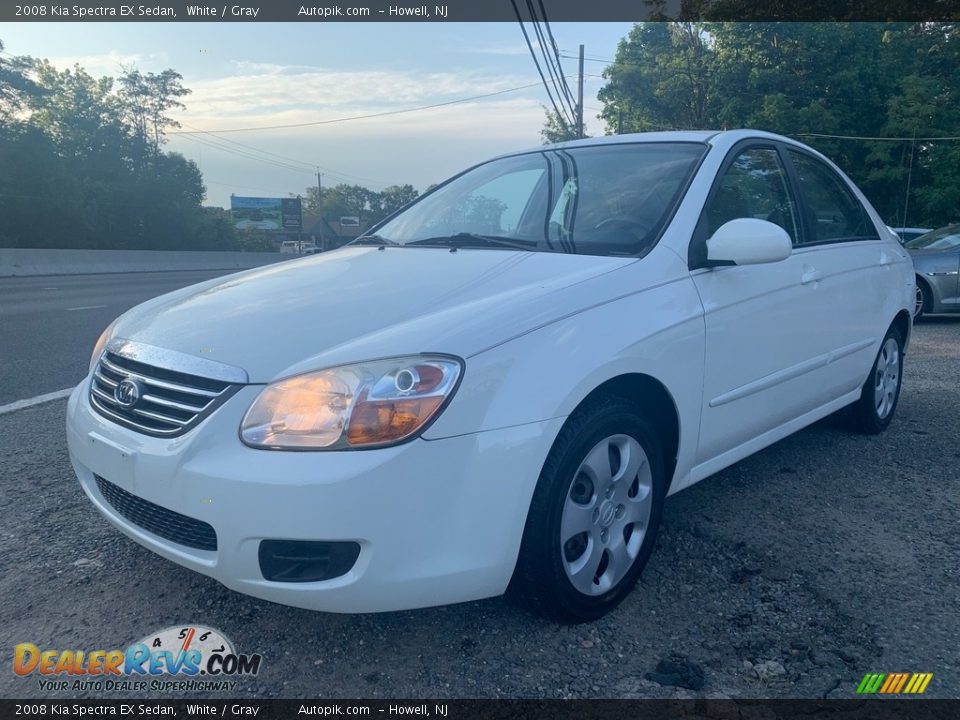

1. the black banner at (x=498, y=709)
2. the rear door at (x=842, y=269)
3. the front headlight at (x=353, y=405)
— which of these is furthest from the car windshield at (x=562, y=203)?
the black banner at (x=498, y=709)

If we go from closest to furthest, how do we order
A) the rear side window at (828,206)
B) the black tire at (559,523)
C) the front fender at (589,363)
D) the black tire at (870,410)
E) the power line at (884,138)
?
the front fender at (589,363) < the black tire at (559,523) < the rear side window at (828,206) < the black tire at (870,410) < the power line at (884,138)

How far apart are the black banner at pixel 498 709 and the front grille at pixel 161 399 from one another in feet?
2.44

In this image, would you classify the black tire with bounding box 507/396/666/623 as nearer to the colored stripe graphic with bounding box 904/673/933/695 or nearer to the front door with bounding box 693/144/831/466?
the front door with bounding box 693/144/831/466

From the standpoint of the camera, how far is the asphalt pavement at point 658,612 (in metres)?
2.13

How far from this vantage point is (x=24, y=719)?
1.98 meters


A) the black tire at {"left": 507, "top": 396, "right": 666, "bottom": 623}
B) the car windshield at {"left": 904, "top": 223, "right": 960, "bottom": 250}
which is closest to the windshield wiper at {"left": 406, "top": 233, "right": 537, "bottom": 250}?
the black tire at {"left": 507, "top": 396, "right": 666, "bottom": 623}

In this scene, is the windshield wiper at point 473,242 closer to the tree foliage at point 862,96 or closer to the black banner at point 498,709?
the black banner at point 498,709

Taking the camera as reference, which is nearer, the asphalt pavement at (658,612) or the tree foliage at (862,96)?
the asphalt pavement at (658,612)

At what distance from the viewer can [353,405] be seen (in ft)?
6.57

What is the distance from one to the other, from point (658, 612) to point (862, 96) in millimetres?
29059

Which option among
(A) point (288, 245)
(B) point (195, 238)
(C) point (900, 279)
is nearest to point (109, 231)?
(B) point (195, 238)

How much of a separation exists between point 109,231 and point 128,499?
150 ft

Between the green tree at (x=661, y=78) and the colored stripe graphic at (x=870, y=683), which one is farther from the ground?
the green tree at (x=661, y=78)

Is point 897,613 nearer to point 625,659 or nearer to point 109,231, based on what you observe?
point 625,659
